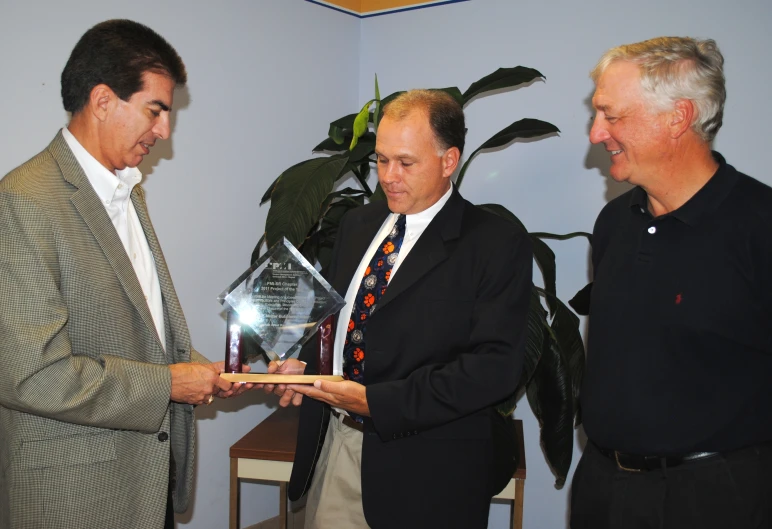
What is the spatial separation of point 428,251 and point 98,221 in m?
0.82

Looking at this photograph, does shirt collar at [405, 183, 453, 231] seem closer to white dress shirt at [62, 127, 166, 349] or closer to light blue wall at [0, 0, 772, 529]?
white dress shirt at [62, 127, 166, 349]

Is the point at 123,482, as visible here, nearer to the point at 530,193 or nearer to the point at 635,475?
the point at 635,475

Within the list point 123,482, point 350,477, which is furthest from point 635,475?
point 123,482

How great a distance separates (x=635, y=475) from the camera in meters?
1.55

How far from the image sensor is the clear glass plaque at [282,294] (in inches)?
70.8

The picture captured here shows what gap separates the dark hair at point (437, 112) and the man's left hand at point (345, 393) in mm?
681

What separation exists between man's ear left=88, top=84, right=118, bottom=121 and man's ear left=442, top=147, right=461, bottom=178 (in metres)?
0.86

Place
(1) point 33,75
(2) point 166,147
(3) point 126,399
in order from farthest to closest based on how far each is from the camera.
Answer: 1. (2) point 166,147
2. (1) point 33,75
3. (3) point 126,399

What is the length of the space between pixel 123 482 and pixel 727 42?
111 inches

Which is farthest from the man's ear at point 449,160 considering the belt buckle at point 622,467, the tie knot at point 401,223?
the belt buckle at point 622,467

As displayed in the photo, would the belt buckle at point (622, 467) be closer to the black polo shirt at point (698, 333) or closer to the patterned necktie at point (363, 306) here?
the black polo shirt at point (698, 333)

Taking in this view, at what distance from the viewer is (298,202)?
99.3 inches

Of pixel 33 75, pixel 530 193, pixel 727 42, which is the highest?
pixel 727 42

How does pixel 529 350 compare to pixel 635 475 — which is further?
pixel 529 350
